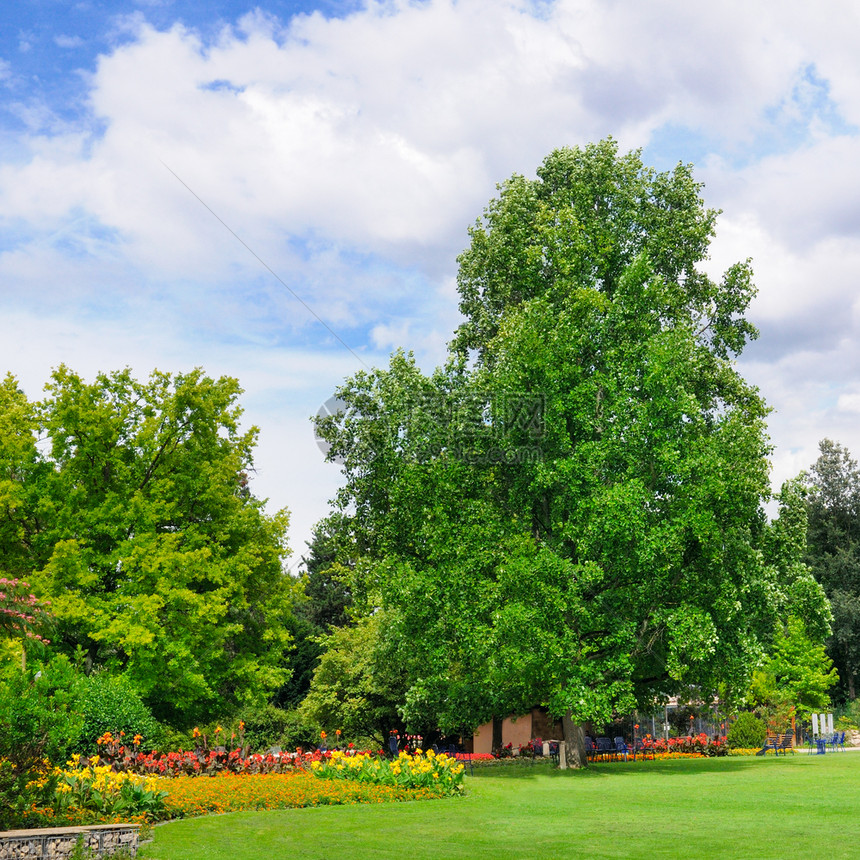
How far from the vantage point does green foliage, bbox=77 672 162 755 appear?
75.1 ft

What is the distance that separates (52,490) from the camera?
1157 inches

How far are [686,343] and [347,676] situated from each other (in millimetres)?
18647

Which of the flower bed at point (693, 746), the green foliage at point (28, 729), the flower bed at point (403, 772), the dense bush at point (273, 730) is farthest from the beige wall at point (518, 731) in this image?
the green foliage at point (28, 729)

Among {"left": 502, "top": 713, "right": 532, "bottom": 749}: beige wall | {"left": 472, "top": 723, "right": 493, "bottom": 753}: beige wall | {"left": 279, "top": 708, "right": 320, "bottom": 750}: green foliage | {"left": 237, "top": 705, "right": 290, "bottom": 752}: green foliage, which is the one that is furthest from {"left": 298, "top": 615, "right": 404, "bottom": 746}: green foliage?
{"left": 502, "top": 713, "right": 532, "bottom": 749}: beige wall

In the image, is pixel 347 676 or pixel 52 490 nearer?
pixel 52 490

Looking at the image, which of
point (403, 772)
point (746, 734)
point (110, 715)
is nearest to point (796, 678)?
point (746, 734)

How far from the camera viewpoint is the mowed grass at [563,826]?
12164 millimetres

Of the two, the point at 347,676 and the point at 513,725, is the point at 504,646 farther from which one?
the point at 513,725

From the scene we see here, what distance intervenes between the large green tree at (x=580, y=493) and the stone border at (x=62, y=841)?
1437cm

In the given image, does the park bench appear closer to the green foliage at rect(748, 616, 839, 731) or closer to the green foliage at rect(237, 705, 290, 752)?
the green foliage at rect(748, 616, 839, 731)

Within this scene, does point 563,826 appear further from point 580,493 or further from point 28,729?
point 580,493

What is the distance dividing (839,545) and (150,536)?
210 feet

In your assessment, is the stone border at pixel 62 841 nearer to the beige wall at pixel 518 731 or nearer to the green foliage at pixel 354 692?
the green foliage at pixel 354 692

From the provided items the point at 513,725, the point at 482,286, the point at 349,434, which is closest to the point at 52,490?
the point at 349,434
